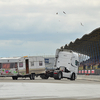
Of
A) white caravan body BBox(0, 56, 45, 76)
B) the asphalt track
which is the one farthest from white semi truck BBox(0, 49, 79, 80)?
the asphalt track

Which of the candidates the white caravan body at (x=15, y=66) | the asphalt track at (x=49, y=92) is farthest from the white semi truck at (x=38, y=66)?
the asphalt track at (x=49, y=92)

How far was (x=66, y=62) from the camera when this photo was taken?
Result: 40000mm

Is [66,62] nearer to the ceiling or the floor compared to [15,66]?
nearer to the ceiling

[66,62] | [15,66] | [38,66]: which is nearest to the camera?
[66,62]

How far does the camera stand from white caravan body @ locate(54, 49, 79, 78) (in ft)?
131

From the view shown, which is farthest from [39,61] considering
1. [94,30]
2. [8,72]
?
[94,30]

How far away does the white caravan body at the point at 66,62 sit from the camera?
39.8 meters

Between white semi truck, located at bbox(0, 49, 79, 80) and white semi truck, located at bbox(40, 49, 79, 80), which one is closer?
white semi truck, located at bbox(40, 49, 79, 80)

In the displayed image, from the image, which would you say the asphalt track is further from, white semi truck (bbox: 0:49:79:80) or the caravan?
the caravan

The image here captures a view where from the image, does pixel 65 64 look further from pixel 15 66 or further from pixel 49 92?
pixel 49 92

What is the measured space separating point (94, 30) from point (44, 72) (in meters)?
48.7

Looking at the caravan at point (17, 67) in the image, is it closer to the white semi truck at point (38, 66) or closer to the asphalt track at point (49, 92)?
the white semi truck at point (38, 66)

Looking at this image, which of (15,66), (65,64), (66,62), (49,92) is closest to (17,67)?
(15,66)

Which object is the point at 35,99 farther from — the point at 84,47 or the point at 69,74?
the point at 84,47
